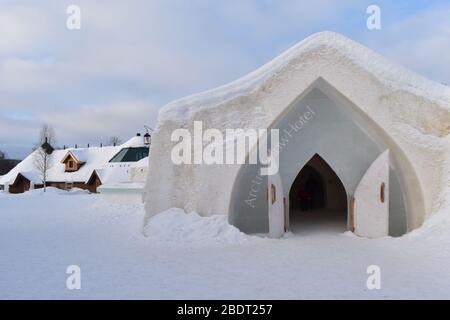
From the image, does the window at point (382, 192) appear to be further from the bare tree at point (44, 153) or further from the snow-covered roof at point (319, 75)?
the bare tree at point (44, 153)

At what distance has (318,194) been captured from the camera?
1767cm

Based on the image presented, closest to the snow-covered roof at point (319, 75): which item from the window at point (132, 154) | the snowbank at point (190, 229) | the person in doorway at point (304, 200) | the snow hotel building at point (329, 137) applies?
the snow hotel building at point (329, 137)

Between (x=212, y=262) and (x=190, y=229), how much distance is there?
2148 mm

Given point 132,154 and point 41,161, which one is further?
point 41,161

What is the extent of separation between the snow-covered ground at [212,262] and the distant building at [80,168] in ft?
61.3

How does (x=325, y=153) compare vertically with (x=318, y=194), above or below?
above

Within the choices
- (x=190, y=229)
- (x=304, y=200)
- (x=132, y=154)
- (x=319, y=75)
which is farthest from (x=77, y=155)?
(x=319, y=75)

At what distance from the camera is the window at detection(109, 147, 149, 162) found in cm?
2885

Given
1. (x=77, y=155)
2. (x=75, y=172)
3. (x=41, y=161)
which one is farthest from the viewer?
(x=41, y=161)

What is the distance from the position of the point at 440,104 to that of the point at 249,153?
544 cm

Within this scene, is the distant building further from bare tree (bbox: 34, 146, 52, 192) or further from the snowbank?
the snowbank

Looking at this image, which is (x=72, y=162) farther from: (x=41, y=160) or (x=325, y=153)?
(x=325, y=153)
